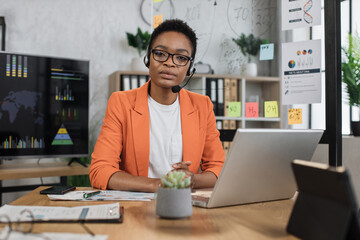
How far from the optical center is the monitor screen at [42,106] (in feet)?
8.70

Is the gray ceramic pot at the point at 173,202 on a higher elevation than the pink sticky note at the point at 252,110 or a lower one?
lower

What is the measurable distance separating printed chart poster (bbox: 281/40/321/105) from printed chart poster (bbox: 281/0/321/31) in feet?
0.30

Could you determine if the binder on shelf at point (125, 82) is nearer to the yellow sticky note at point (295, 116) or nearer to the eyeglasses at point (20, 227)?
the yellow sticky note at point (295, 116)

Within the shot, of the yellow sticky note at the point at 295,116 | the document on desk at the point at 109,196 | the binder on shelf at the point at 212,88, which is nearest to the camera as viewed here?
the document on desk at the point at 109,196

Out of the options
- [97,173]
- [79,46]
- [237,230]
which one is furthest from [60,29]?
[237,230]

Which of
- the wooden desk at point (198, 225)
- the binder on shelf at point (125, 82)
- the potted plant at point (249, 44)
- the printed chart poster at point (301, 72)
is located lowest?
the wooden desk at point (198, 225)

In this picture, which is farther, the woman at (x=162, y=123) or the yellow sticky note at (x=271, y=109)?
the yellow sticky note at (x=271, y=109)

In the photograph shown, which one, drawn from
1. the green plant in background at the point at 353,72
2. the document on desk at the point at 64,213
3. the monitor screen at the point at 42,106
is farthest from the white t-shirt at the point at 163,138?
the green plant in background at the point at 353,72

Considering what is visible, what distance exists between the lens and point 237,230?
0.80 metres

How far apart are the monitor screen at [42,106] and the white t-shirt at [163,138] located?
138 centimetres

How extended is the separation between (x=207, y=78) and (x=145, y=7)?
1.22 m

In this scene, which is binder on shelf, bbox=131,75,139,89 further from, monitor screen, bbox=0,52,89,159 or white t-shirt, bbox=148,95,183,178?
white t-shirt, bbox=148,95,183,178

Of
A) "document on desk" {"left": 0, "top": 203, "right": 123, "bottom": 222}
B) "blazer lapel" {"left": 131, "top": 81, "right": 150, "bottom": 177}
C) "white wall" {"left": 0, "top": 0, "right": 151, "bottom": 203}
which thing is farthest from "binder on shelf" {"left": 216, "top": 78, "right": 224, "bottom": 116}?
"document on desk" {"left": 0, "top": 203, "right": 123, "bottom": 222}

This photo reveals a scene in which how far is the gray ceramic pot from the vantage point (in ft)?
2.78
